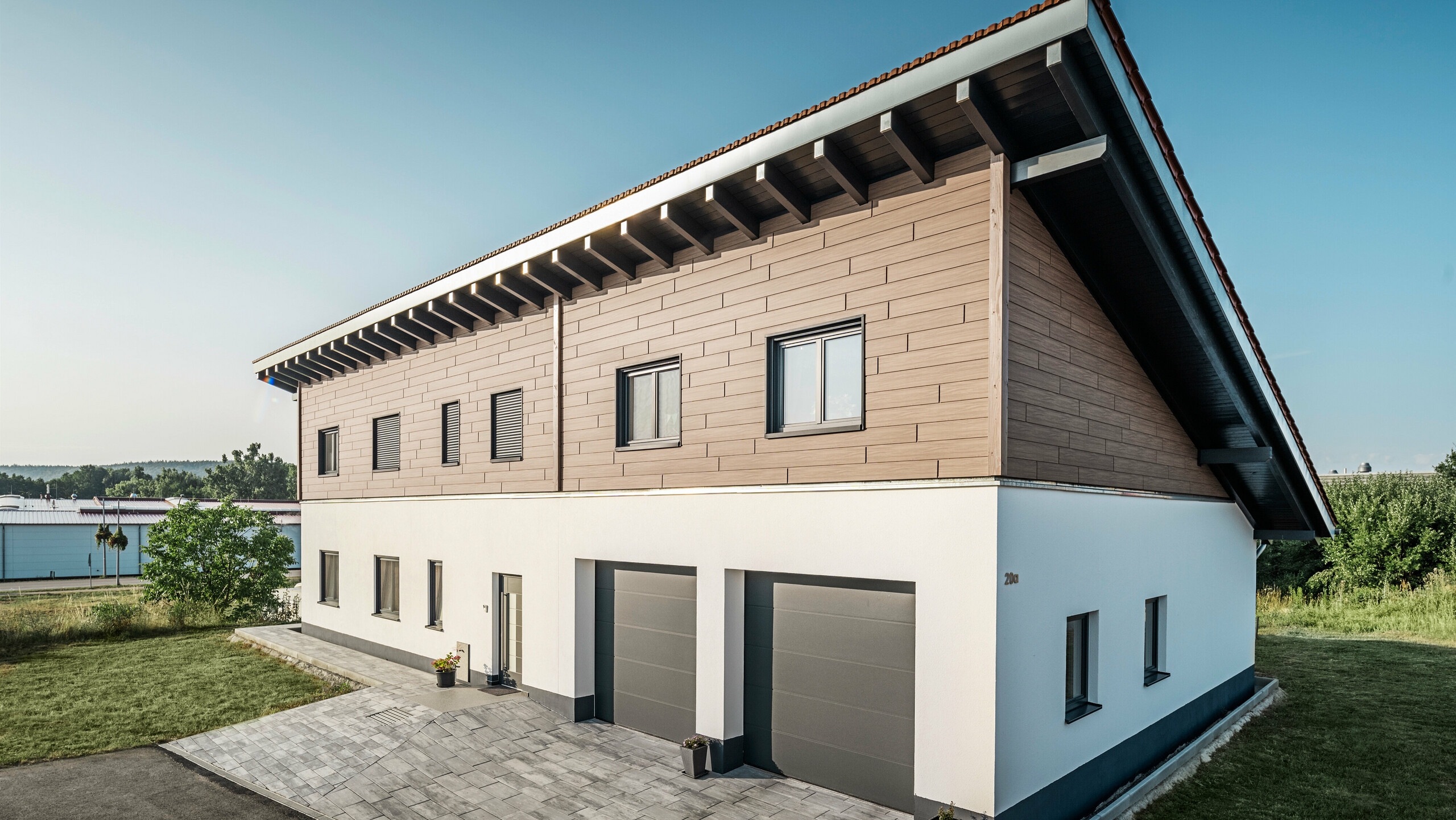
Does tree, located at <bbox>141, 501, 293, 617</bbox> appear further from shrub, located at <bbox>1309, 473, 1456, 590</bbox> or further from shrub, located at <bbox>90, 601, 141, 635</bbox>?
shrub, located at <bbox>1309, 473, 1456, 590</bbox>

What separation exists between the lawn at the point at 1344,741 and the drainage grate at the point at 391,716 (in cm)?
976

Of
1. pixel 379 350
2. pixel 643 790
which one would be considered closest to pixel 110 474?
pixel 379 350

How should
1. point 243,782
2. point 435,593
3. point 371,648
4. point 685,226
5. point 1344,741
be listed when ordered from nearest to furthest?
1. point 243,782
2. point 685,226
3. point 1344,741
4. point 435,593
5. point 371,648

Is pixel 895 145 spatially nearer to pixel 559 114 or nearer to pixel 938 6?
pixel 938 6

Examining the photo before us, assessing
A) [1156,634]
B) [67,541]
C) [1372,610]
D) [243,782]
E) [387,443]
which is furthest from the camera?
[67,541]

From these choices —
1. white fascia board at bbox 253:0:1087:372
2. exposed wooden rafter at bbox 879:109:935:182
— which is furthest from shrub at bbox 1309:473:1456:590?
white fascia board at bbox 253:0:1087:372

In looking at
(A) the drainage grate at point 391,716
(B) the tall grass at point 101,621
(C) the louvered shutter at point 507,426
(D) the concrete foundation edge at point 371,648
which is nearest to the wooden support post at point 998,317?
(C) the louvered shutter at point 507,426

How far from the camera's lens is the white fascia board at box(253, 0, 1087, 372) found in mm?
5969

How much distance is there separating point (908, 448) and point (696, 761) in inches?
174

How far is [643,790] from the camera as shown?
322 inches

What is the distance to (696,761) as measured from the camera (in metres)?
8.51

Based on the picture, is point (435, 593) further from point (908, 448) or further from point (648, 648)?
point (908, 448)

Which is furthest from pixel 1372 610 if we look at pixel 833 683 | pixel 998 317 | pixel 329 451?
pixel 329 451

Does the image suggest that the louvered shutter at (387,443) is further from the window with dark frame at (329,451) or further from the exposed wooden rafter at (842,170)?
the exposed wooden rafter at (842,170)
